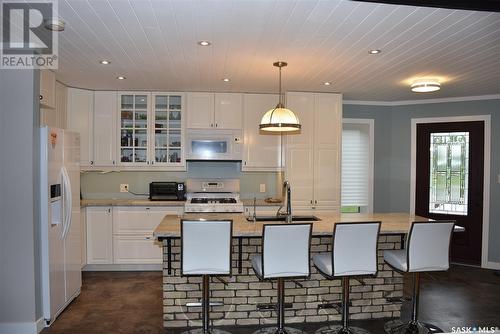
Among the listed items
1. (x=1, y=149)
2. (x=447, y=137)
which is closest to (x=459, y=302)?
(x=447, y=137)

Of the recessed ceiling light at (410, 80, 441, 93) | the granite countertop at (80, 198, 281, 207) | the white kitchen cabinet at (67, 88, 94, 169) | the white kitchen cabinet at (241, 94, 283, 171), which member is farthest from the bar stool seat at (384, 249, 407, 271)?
the white kitchen cabinet at (67, 88, 94, 169)

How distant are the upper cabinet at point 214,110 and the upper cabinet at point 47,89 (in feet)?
5.78

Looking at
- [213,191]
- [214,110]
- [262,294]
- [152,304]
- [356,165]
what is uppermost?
[214,110]

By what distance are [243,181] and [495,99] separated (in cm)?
384

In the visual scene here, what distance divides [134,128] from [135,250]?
169 cm

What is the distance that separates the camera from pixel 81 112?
5004 mm

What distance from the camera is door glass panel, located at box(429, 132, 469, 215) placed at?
5.46 m

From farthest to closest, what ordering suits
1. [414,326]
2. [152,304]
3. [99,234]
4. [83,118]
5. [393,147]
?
[393,147], [83,118], [99,234], [152,304], [414,326]

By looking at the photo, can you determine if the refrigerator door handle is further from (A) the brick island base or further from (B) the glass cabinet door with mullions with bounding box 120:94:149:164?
(B) the glass cabinet door with mullions with bounding box 120:94:149:164

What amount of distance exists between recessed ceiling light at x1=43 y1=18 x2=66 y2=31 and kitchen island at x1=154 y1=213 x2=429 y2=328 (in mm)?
1728

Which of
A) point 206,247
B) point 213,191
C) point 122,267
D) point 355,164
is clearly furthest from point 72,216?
point 355,164

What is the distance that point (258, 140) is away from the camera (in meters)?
5.29

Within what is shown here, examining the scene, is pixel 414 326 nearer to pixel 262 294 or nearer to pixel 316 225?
pixel 316 225

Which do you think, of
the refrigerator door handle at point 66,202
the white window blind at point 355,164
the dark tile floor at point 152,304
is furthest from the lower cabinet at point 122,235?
the white window blind at point 355,164
